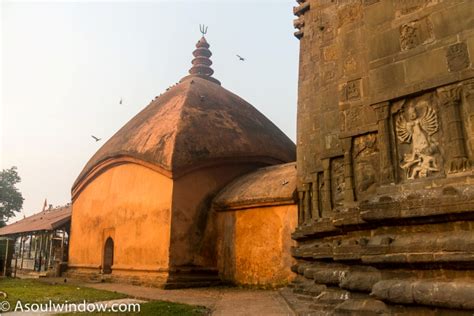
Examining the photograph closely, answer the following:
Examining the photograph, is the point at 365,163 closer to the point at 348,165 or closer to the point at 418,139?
the point at 348,165

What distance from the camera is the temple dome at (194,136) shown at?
1272 centimetres

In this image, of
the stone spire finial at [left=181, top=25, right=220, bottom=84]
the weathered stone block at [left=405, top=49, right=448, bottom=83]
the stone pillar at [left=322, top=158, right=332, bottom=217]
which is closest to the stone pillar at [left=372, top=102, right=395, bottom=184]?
the weathered stone block at [left=405, top=49, right=448, bottom=83]

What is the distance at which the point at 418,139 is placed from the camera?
12.4 ft

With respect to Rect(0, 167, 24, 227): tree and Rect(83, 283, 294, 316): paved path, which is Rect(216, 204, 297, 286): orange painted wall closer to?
Rect(83, 283, 294, 316): paved path

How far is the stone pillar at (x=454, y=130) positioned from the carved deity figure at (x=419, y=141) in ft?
0.49

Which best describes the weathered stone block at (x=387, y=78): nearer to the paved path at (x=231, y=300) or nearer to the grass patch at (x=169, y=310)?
the paved path at (x=231, y=300)

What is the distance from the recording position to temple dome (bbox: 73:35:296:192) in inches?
501

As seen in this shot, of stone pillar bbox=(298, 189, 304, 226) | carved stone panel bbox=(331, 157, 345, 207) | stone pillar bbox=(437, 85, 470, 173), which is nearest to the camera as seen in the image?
stone pillar bbox=(437, 85, 470, 173)

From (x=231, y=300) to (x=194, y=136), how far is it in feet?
20.3

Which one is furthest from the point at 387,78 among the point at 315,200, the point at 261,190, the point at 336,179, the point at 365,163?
the point at 261,190

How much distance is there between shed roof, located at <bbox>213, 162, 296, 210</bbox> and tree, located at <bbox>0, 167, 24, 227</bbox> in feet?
94.4

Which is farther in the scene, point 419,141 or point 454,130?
point 419,141

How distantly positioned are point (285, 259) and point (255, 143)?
17.1 ft
